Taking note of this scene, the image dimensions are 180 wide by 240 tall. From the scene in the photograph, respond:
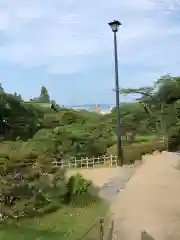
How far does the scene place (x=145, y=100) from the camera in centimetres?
2494

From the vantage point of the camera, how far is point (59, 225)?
1017 cm

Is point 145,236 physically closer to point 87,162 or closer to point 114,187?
point 114,187

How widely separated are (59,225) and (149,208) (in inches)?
84.4

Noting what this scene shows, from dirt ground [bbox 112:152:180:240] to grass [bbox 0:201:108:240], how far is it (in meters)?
0.62

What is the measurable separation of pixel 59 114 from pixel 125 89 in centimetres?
1586

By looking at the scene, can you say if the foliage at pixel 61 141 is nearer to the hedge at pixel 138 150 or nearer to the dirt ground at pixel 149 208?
the hedge at pixel 138 150

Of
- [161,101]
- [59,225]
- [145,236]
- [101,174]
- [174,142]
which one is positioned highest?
[161,101]

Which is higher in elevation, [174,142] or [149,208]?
[174,142]

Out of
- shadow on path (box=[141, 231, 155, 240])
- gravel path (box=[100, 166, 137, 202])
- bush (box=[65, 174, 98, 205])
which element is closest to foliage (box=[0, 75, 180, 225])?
bush (box=[65, 174, 98, 205])

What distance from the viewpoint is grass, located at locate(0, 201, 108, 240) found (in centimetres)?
930

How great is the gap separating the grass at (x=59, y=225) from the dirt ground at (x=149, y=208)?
62 cm

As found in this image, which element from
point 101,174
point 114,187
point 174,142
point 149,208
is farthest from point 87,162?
point 149,208

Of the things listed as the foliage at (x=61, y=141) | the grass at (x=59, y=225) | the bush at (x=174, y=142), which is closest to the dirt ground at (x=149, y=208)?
the grass at (x=59, y=225)

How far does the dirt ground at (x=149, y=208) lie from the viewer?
7953mm
